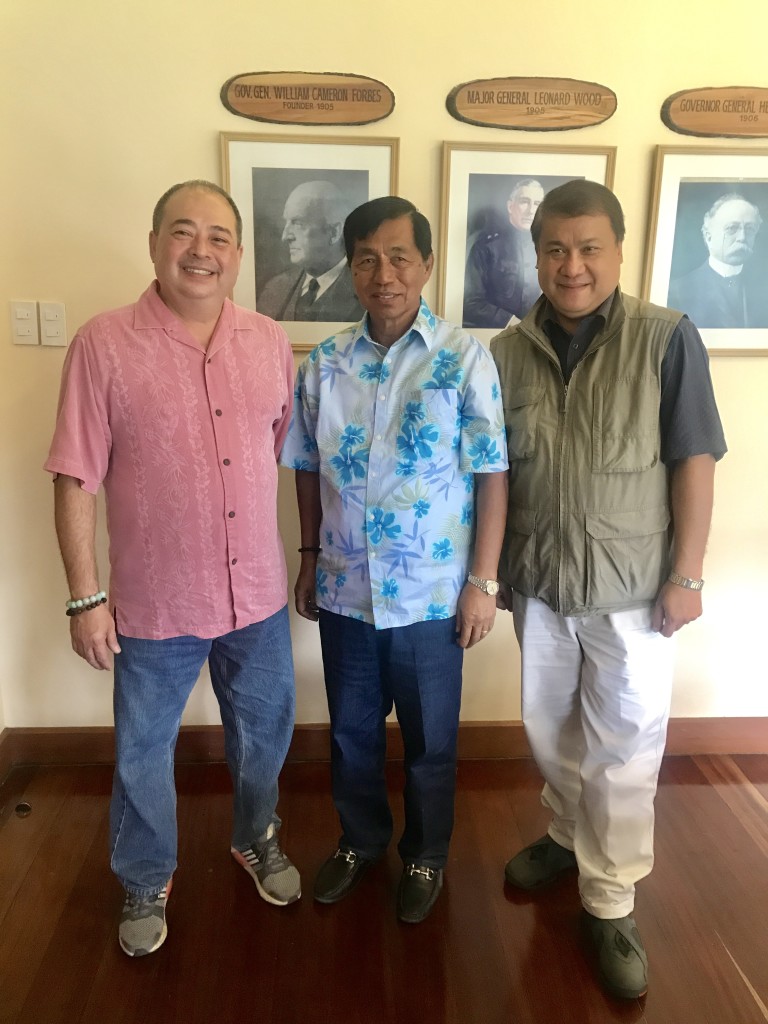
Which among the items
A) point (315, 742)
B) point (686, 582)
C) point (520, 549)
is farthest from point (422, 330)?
point (315, 742)

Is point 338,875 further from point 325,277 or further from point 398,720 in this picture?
point 325,277

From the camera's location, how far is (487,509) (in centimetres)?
145

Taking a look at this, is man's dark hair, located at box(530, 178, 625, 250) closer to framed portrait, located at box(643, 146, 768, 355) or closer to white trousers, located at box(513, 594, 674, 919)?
framed portrait, located at box(643, 146, 768, 355)

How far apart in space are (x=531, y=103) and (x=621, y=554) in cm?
120

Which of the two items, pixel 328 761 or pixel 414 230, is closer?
pixel 414 230

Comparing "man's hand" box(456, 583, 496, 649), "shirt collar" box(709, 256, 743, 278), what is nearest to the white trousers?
"man's hand" box(456, 583, 496, 649)

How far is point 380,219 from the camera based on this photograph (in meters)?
1.35

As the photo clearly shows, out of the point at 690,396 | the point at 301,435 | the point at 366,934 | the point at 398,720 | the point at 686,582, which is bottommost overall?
the point at 366,934

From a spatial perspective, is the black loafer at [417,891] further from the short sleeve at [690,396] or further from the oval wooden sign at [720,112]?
the oval wooden sign at [720,112]

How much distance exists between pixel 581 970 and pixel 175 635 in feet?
3.62

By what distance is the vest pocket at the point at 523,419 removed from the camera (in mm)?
1417

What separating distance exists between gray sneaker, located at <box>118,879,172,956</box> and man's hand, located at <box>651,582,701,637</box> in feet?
4.11

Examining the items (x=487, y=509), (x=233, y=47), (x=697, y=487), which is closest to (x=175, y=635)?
(x=487, y=509)

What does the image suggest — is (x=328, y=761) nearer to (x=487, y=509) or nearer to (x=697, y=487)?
(x=487, y=509)
